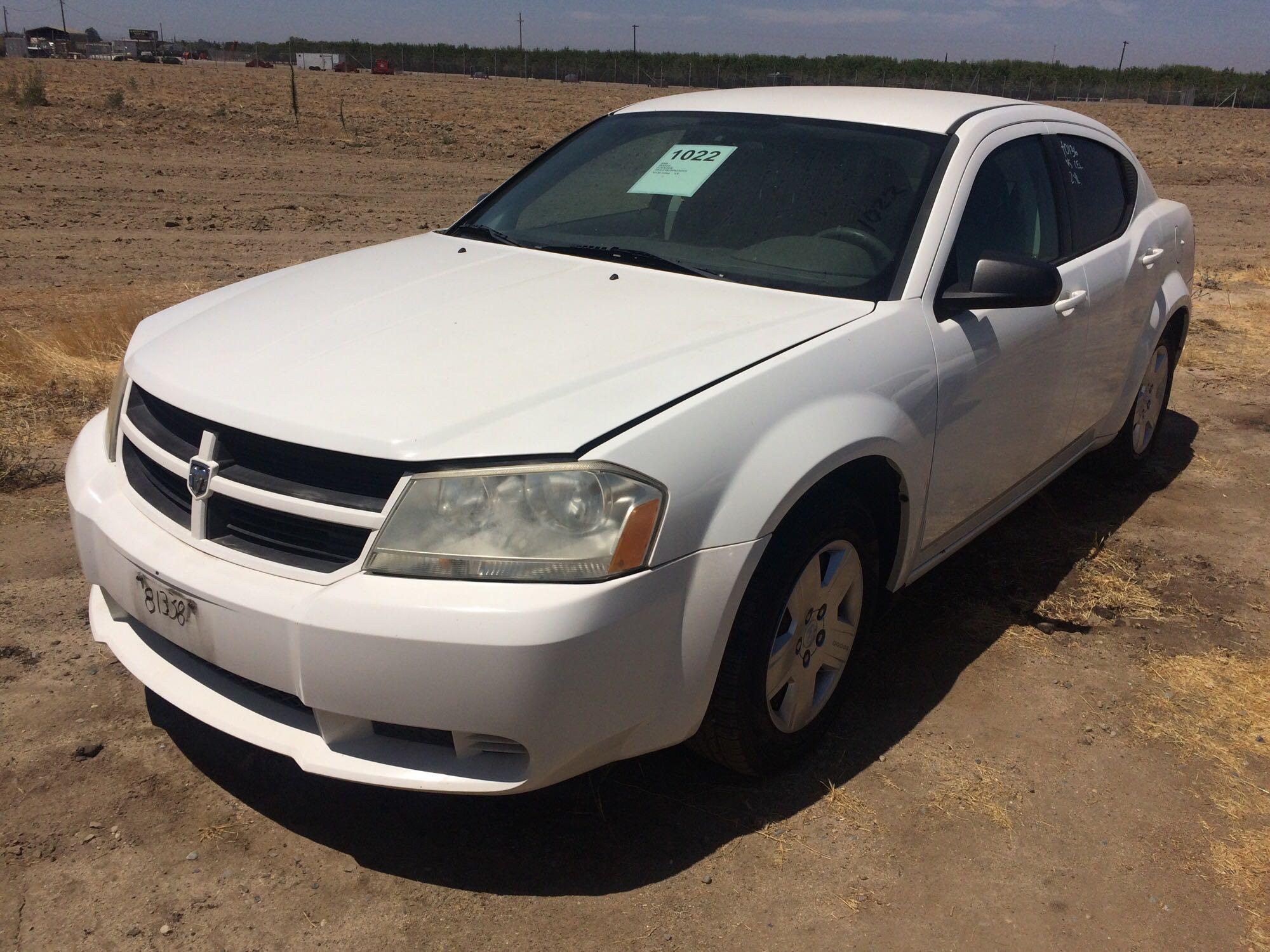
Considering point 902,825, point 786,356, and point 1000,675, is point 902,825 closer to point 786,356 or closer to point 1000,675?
point 1000,675

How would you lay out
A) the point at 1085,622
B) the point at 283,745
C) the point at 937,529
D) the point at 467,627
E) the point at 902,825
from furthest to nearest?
the point at 1085,622 < the point at 937,529 < the point at 902,825 < the point at 283,745 < the point at 467,627

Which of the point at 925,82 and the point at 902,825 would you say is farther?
the point at 925,82

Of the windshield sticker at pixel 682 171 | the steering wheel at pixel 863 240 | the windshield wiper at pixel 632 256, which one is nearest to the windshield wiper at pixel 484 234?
the windshield wiper at pixel 632 256

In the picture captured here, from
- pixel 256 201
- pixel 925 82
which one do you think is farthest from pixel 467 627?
pixel 925 82

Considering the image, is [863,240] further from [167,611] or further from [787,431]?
[167,611]

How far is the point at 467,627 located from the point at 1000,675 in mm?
2065

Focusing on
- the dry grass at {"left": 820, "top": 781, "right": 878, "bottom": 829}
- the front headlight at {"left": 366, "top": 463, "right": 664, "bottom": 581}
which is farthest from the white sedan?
the dry grass at {"left": 820, "top": 781, "right": 878, "bottom": 829}

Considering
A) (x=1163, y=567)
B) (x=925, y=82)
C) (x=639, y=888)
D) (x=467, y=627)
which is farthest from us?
(x=925, y=82)

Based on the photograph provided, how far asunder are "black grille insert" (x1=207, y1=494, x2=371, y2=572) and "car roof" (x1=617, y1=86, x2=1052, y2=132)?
2.24m

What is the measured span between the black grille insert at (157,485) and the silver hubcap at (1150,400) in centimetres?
398

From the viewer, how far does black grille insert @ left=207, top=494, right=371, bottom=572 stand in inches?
89.5

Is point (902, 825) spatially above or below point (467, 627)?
below

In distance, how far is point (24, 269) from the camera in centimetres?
881

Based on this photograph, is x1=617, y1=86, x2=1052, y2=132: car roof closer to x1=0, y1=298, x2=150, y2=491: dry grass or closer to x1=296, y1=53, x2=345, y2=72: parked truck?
x1=0, y1=298, x2=150, y2=491: dry grass
